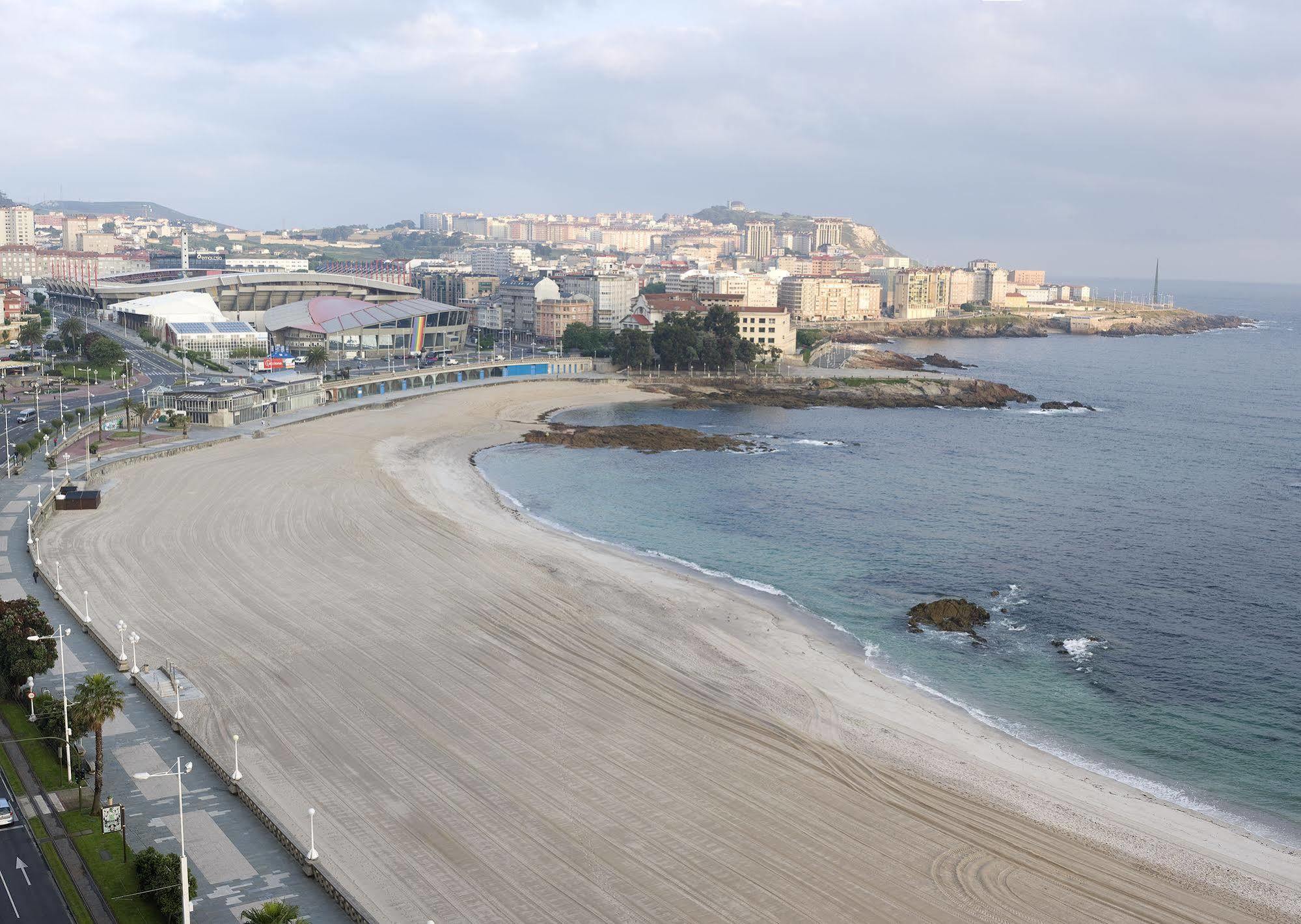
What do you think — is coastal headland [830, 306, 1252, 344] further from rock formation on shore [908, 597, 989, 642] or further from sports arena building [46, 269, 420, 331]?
rock formation on shore [908, 597, 989, 642]

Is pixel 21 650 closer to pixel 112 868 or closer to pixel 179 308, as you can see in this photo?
pixel 112 868

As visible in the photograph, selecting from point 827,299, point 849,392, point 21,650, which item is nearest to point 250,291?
point 849,392

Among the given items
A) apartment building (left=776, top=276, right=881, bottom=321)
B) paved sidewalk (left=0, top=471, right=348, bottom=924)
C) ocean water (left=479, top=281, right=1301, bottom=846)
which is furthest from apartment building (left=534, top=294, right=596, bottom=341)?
paved sidewalk (left=0, top=471, right=348, bottom=924)

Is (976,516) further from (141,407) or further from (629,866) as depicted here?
(141,407)

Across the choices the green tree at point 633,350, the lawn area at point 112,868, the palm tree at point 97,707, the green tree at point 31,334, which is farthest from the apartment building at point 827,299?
the lawn area at point 112,868

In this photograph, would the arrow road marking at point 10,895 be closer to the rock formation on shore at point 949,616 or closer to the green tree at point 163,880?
the green tree at point 163,880
